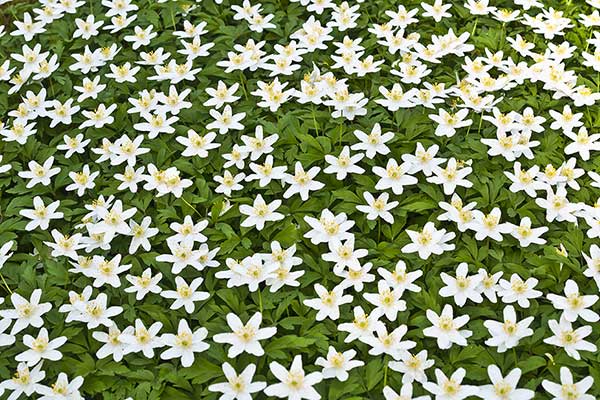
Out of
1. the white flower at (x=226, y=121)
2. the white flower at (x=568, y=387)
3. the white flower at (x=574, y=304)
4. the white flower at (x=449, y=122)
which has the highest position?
the white flower at (x=226, y=121)

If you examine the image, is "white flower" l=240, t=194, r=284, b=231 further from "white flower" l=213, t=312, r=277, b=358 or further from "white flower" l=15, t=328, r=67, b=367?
"white flower" l=15, t=328, r=67, b=367

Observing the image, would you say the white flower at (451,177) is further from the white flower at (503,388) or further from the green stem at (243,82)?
the green stem at (243,82)

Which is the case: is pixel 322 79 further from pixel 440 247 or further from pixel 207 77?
pixel 440 247

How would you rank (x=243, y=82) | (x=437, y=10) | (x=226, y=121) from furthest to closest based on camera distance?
1. (x=437, y=10)
2. (x=243, y=82)
3. (x=226, y=121)

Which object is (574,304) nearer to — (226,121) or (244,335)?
(244,335)

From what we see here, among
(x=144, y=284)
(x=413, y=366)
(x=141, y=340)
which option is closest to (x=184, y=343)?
(x=141, y=340)

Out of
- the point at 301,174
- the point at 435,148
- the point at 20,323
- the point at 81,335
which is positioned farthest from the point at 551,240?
the point at 20,323

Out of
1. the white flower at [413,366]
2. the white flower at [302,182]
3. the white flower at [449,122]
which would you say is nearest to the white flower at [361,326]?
the white flower at [413,366]

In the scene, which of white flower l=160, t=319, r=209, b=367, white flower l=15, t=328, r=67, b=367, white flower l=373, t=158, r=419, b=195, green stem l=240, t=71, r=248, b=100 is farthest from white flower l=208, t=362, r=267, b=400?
green stem l=240, t=71, r=248, b=100
